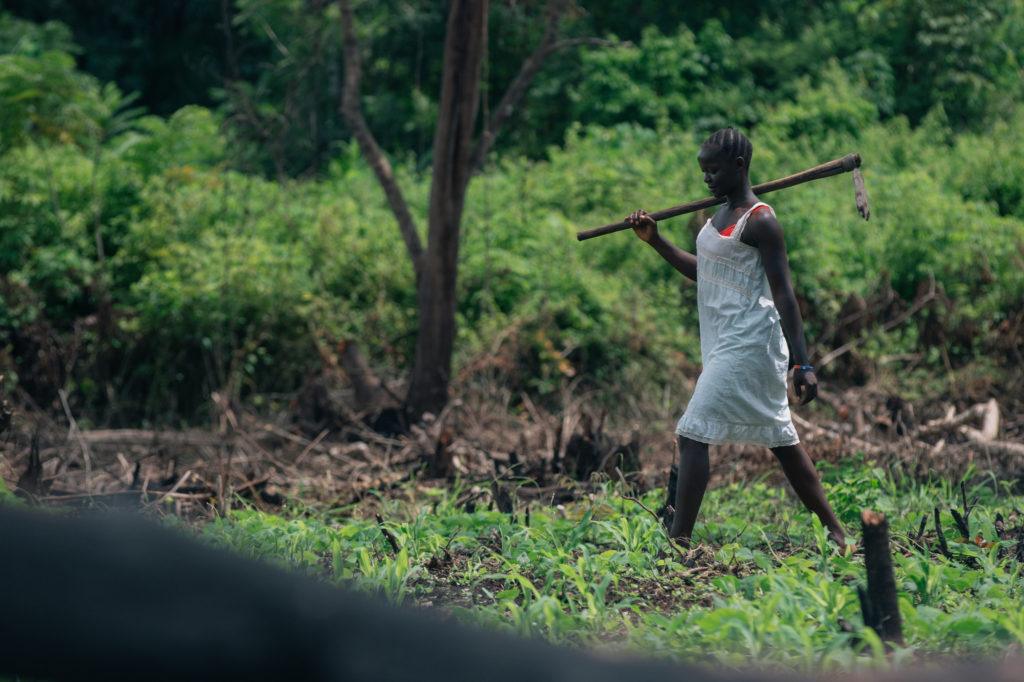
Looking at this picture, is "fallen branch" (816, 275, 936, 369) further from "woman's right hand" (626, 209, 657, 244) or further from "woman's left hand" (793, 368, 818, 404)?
"woman's left hand" (793, 368, 818, 404)

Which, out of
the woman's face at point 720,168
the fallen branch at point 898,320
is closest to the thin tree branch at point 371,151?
the fallen branch at point 898,320

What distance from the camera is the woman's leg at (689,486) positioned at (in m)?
4.39

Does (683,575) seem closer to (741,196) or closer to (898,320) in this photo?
(741,196)

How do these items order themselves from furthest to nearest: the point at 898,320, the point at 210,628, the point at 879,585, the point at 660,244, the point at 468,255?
the point at 468,255
the point at 898,320
the point at 660,244
the point at 879,585
the point at 210,628

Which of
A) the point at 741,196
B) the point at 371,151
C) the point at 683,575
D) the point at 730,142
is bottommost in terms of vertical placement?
the point at 683,575

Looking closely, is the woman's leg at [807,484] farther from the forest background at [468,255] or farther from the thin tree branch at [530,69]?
the thin tree branch at [530,69]

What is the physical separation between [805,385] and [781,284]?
40 centimetres

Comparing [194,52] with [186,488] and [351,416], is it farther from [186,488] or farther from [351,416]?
[186,488]

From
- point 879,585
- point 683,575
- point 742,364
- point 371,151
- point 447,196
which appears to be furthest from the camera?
point 371,151

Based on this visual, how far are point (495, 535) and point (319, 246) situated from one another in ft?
20.7

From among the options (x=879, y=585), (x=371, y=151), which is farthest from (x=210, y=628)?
(x=371, y=151)

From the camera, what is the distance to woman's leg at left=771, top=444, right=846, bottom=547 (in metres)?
4.49

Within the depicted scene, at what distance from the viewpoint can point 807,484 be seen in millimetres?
4492

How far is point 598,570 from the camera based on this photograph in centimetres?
388
